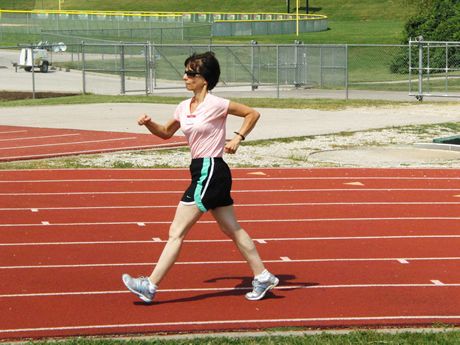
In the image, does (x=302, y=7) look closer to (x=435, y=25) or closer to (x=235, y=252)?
(x=435, y=25)

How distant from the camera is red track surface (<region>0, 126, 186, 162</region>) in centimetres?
2031

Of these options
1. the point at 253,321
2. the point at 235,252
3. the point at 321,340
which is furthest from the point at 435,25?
the point at 321,340

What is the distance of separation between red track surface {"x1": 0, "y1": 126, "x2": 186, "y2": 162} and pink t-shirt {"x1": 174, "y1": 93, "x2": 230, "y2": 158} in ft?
35.6

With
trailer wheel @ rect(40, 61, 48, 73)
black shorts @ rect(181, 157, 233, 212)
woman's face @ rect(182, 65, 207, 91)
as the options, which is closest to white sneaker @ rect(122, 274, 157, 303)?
black shorts @ rect(181, 157, 233, 212)

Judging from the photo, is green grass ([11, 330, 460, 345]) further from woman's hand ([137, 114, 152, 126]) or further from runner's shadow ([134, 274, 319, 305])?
woman's hand ([137, 114, 152, 126])

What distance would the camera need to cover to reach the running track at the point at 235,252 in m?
8.69

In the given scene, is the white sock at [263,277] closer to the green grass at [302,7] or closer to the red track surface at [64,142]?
the red track surface at [64,142]

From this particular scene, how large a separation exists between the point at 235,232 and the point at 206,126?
87 cm

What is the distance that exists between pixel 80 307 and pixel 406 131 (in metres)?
16.2

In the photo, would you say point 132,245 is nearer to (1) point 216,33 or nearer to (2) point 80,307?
(2) point 80,307

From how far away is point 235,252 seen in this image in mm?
11180

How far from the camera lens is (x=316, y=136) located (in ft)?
76.2

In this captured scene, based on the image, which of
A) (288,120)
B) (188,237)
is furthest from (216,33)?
(188,237)

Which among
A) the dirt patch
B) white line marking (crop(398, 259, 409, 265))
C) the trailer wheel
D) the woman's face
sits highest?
the woman's face
